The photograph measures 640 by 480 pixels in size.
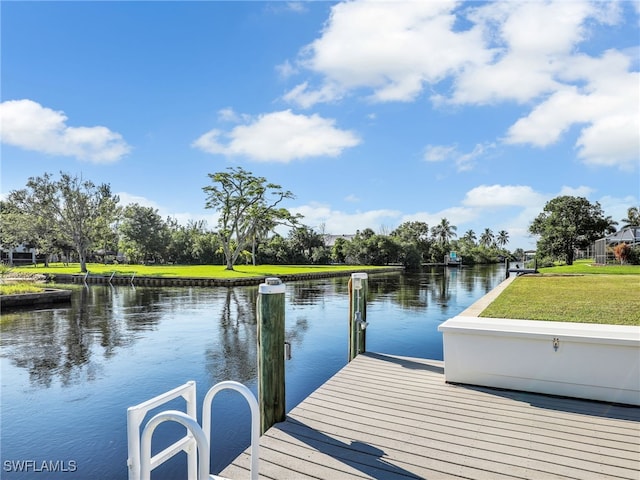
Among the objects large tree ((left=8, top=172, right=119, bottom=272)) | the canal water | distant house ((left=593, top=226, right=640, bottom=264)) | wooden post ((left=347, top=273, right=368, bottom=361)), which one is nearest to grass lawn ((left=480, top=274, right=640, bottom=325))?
the canal water

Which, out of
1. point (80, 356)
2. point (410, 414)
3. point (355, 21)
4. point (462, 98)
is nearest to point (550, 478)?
point (410, 414)

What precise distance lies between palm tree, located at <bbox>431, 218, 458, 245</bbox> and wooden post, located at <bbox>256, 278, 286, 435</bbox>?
75.8 meters

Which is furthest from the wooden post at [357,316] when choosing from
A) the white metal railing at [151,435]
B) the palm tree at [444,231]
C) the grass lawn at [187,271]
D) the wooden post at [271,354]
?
the palm tree at [444,231]

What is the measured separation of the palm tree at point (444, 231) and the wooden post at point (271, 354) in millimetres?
75828

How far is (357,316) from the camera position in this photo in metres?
5.40

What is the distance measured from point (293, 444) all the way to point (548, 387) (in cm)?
232

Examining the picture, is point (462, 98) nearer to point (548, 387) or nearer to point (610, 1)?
point (610, 1)

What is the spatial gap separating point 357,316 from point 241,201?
2860cm

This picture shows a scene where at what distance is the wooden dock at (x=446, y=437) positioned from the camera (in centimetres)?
251

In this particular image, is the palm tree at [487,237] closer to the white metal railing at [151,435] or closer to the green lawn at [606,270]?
the green lawn at [606,270]

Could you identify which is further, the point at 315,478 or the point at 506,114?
the point at 506,114

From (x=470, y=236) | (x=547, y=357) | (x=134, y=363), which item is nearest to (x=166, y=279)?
(x=134, y=363)

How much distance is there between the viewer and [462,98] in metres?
10.9

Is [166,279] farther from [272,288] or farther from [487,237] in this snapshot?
[487,237]
